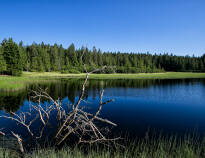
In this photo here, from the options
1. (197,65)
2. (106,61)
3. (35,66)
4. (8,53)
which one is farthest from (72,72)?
(197,65)

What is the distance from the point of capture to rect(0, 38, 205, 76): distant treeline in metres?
50.5

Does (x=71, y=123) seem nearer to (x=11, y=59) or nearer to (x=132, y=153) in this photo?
(x=132, y=153)

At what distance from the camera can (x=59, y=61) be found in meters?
90.9

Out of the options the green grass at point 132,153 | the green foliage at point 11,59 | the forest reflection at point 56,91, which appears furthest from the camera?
the green foliage at point 11,59

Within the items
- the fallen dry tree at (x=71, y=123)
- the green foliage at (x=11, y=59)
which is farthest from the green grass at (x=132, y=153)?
the green foliage at (x=11, y=59)

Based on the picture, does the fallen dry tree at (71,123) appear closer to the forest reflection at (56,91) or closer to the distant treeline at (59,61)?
the forest reflection at (56,91)

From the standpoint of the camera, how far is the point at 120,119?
12156 millimetres

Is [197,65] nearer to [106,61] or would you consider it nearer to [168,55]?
[168,55]

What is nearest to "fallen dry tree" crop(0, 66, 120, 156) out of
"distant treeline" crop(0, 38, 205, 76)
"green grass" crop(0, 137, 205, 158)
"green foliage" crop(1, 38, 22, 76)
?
"green grass" crop(0, 137, 205, 158)

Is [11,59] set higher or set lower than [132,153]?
higher

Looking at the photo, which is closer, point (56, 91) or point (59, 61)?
point (56, 91)

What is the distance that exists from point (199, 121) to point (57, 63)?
280 feet

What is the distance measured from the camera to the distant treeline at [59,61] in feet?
166

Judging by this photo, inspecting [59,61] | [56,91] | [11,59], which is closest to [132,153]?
[56,91]
